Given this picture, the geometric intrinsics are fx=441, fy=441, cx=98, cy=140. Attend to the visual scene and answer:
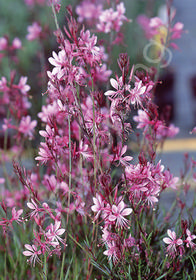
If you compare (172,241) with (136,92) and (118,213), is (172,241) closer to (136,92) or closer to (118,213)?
(118,213)

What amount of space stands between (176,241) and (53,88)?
570mm

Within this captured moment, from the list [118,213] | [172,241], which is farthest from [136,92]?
[172,241]

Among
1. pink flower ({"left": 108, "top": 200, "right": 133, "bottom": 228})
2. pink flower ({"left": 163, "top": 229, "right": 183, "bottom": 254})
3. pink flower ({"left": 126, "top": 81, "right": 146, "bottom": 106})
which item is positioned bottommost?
pink flower ({"left": 163, "top": 229, "right": 183, "bottom": 254})

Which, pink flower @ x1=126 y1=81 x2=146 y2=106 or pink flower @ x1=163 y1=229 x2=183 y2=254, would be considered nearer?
pink flower @ x1=126 y1=81 x2=146 y2=106

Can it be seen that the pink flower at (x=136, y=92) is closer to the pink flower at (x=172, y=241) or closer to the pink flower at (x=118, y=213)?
the pink flower at (x=118, y=213)

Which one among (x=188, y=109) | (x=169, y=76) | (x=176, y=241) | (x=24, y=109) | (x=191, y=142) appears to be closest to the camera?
(x=176, y=241)

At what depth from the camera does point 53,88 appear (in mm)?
1218

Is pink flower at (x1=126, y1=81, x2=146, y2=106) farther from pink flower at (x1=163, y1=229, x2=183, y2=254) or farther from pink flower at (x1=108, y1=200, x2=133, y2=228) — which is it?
pink flower at (x1=163, y1=229, x2=183, y2=254)

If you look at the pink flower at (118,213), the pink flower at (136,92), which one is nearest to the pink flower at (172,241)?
the pink flower at (118,213)

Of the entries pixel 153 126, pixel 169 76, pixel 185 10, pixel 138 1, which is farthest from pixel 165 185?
pixel 185 10

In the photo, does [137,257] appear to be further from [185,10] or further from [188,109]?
[185,10]

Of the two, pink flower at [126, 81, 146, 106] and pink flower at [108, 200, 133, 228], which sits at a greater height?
pink flower at [126, 81, 146, 106]

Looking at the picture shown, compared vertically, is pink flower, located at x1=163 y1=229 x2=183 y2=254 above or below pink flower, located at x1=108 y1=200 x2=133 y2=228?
below

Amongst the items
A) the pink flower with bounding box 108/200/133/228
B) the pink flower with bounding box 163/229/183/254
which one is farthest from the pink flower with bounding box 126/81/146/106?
the pink flower with bounding box 163/229/183/254
